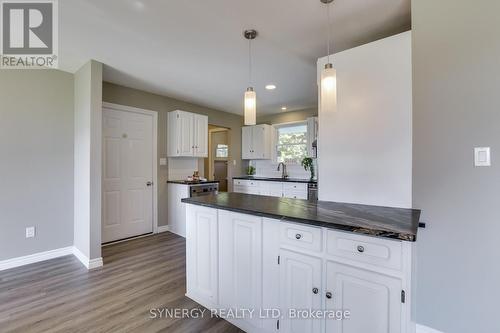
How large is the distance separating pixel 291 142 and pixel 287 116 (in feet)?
2.15

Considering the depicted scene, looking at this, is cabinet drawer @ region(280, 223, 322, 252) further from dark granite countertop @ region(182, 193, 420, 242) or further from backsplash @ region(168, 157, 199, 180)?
backsplash @ region(168, 157, 199, 180)

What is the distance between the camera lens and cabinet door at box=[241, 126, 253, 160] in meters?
5.76

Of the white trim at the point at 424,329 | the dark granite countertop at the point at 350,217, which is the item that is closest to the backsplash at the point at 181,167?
the dark granite countertop at the point at 350,217

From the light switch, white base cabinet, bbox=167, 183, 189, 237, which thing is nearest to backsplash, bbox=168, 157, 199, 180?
white base cabinet, bbox=167, 183, 189, 237

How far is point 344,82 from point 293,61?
0.98 m

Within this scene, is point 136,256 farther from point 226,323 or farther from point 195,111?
point 195,111

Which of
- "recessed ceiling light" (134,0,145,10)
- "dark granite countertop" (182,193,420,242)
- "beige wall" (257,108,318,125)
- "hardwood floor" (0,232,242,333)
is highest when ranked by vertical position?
"recessed ceiling light" (134,0,145,10)

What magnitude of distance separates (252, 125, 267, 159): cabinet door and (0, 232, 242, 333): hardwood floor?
118 inches

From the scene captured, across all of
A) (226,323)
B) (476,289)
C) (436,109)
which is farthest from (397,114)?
(226,323)

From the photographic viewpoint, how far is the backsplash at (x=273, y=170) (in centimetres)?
527

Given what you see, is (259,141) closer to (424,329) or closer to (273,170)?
(273,170)

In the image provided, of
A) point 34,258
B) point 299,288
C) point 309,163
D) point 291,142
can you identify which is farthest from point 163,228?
point 299,288

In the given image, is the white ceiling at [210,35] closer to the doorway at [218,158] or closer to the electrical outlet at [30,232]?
the electrical outlet at [30,232]

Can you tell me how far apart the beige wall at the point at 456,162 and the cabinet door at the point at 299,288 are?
880 mm
